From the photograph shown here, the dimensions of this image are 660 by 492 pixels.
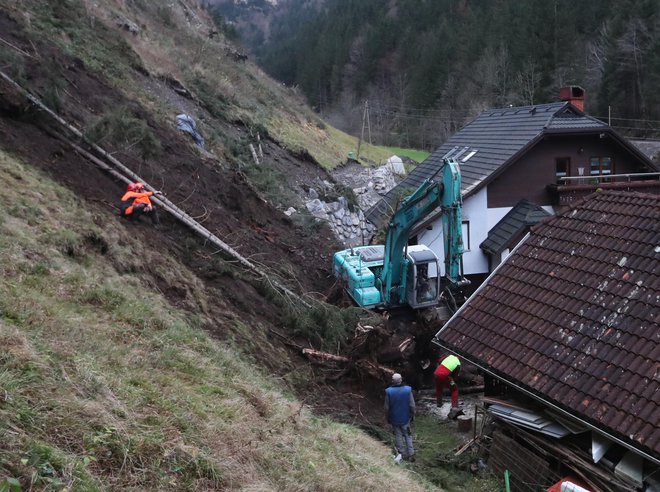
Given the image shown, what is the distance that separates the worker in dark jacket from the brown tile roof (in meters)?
1.18

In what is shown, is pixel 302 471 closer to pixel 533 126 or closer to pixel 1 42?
pixel 1 42

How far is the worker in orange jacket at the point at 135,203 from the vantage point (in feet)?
34.4

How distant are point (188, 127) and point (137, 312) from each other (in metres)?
13.3

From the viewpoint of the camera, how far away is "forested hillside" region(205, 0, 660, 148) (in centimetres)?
4388

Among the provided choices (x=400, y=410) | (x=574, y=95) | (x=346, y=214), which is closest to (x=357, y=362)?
(x=400, y=410)

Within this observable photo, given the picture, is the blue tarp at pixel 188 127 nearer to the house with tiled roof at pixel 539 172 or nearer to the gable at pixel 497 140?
the gable at pixel 497 140

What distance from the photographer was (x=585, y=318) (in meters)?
7.73

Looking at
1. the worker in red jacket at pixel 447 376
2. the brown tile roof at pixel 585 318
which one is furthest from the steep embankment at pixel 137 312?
the brown tile roof at pixel 585 318

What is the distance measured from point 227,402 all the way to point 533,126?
16.1 meters

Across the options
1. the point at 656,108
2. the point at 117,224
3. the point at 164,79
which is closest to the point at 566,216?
the point at 117,224

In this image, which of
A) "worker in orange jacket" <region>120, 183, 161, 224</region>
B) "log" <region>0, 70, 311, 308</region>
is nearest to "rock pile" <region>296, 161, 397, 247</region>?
"log" <region>0, 70, 311, 308</region>

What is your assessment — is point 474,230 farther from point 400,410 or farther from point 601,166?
point 400,410

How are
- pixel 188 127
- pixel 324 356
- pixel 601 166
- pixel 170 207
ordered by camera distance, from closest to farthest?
1. pixel 324 356
2. pixel 170 207
3. pixel 601 166
4. pixel 188 127

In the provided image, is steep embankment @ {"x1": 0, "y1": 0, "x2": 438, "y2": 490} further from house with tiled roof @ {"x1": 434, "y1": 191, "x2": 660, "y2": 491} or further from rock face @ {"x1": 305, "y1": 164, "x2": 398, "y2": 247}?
rock face @ {"x1": 305, "y1": 164, "x2": 398, "y2": 247}
